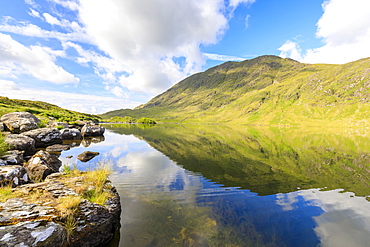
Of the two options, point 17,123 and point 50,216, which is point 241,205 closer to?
point 50,216

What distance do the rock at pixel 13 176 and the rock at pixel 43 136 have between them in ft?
78.3

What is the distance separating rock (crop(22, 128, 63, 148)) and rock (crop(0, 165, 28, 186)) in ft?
78.3

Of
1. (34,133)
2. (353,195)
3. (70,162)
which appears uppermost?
(34,133)

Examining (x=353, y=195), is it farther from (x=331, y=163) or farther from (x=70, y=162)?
(x=70, y=162)

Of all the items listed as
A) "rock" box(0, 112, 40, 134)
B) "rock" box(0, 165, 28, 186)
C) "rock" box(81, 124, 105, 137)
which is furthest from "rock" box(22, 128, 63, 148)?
"rock" box(0, 165, 28, 186)

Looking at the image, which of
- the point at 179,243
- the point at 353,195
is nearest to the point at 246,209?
the point at 179,243

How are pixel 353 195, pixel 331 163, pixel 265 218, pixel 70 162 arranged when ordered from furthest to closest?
pixel 331 163 < pixel 70 162 < pixel 353 195 < pixel 265 218

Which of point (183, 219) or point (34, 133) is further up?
point (34, 133)

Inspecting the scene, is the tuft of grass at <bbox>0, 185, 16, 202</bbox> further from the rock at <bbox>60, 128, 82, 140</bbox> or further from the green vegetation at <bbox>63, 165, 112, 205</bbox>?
the rock at <bbox>60, 128, 82, 140</bbox>

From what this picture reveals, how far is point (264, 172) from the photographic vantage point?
893 inches

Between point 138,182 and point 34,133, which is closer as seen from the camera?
point 138,182

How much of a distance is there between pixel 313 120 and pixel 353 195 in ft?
705

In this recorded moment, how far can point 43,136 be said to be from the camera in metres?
32.3

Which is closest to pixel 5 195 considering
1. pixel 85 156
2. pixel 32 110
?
pixel 85 156
